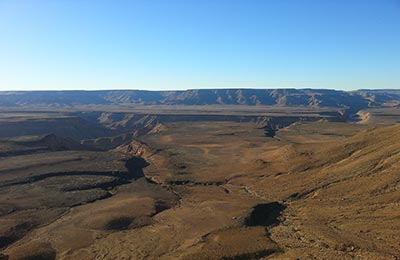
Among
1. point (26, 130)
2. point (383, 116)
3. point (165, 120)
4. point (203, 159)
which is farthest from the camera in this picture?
point (383, 116)

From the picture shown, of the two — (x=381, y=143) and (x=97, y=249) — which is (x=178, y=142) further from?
(x=97, y=249)

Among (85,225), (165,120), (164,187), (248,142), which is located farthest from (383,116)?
(85,225)

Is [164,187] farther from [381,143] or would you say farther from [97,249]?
[381,143]

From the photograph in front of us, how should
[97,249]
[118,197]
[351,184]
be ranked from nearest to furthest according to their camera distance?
[97,249] → [351,184] → [118,197]

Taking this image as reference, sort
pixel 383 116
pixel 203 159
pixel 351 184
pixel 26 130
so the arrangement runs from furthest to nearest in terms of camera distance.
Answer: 1. pixel 383 116
2. pixel 26 130
3. pixel 203 159
4. pixel 351 184

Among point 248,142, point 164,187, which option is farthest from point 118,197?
point 248,142

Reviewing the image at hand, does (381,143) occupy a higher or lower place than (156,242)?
higher

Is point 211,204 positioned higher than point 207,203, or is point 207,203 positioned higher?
point 211,204

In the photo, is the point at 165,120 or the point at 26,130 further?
the point at 165,120

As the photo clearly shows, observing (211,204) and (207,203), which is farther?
(207,203)
